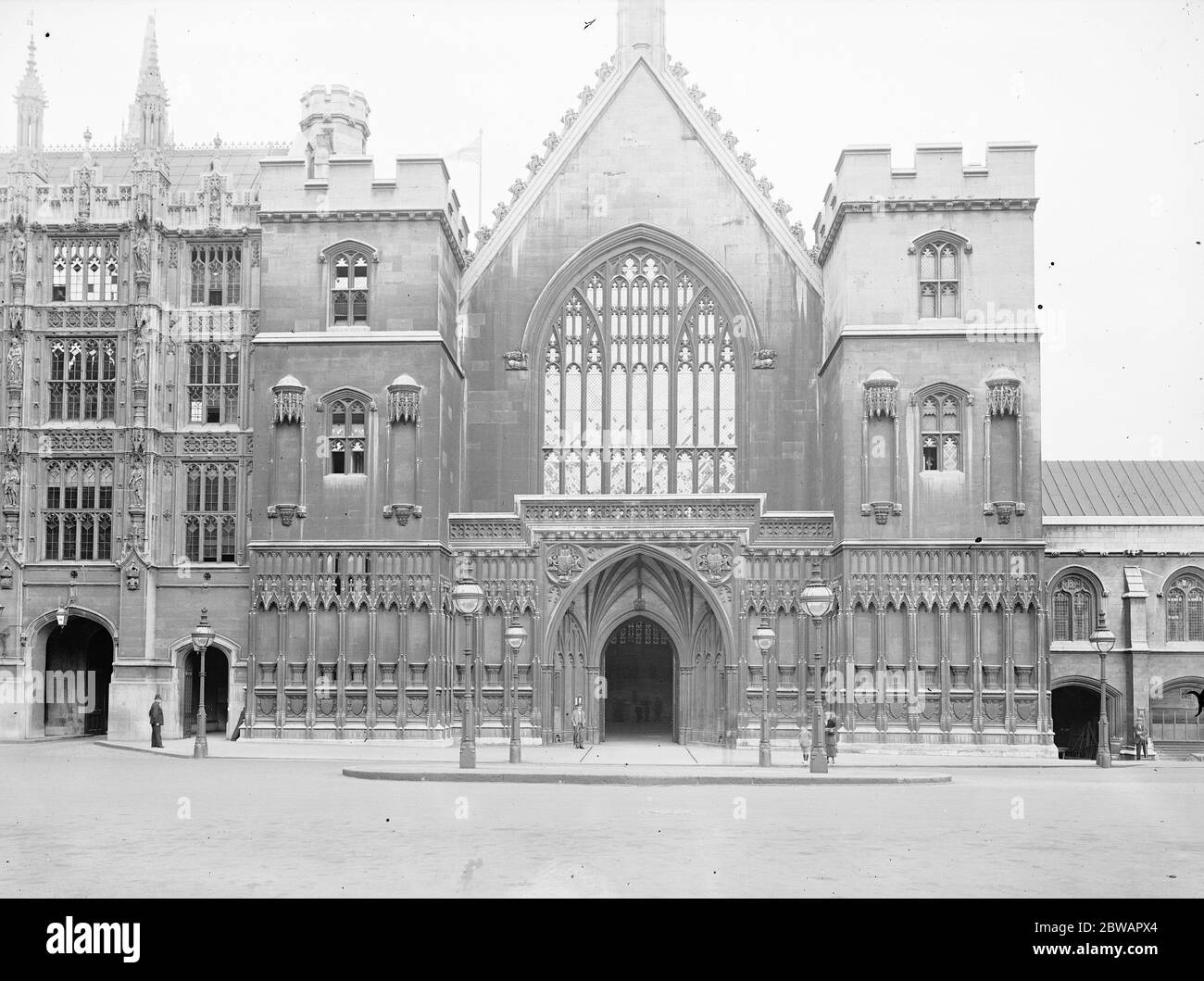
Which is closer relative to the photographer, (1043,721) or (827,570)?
(1043,721)

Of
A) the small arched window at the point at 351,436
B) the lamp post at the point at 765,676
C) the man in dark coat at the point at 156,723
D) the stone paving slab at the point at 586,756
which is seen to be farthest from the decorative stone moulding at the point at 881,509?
the man in dark coat at the point at 156,723

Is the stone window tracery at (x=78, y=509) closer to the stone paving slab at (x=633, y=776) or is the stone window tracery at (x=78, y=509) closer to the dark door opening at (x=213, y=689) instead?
the dark door opening at (x=213, y=689)

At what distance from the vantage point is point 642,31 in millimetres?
42250

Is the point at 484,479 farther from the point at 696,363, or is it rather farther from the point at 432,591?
the point at 696,363

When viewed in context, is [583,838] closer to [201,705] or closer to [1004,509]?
[201,705]

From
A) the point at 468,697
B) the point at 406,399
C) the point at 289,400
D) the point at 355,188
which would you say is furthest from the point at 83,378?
the point at 468,697

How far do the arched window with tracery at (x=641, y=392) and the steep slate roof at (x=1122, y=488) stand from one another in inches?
474

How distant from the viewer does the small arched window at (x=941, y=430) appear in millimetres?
37312

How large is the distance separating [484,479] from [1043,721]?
51.7 ft

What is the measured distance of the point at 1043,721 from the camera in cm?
3666

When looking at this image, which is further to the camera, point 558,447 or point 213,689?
point 213,689

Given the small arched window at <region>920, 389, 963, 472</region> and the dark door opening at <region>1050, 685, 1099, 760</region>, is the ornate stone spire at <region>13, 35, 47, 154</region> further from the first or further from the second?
the dark door opening at <region>1050, 685, 1099, 760</region>

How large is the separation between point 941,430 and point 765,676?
7589 millimetres
